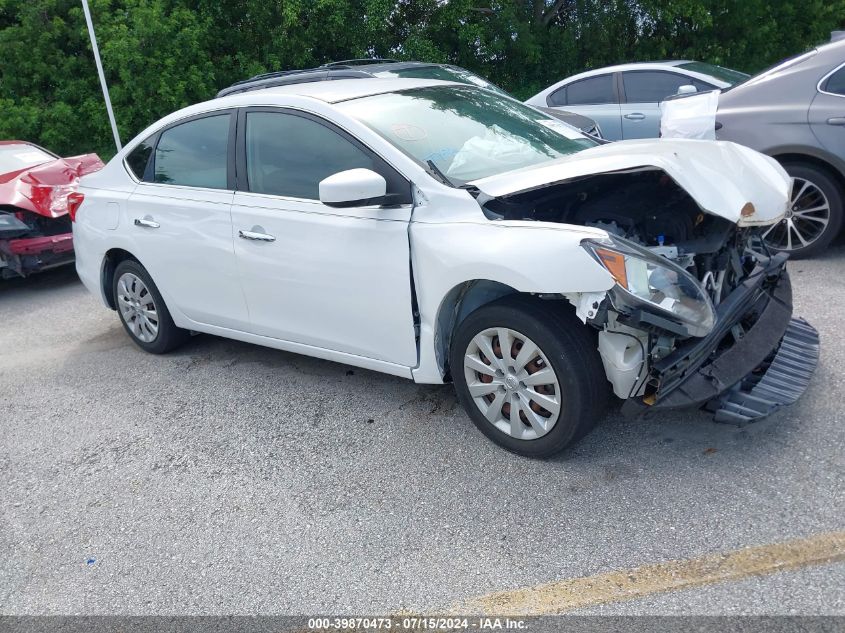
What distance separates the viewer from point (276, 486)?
3.66 meters

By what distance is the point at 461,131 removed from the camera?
13.8 feet

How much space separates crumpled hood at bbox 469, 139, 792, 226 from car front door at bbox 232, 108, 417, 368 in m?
0.57

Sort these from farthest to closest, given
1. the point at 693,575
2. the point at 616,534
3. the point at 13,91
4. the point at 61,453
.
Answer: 1. the point at 13,91
2. the point at 61,453
3. the point at 616,534
4. the point at 693,575

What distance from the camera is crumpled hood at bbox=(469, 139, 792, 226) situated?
3400mm

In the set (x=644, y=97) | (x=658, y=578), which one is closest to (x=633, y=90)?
(x=644, y=97)

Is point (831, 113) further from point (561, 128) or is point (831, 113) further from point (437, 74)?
point (437, 74)

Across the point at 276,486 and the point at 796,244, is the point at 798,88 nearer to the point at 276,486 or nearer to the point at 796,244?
the point at 796,244

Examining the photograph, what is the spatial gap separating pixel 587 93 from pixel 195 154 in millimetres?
6270

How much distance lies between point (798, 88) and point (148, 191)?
4.83 metres

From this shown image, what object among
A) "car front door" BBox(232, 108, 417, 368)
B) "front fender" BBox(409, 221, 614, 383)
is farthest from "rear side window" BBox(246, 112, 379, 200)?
"front fender" BBox(409, 221, 614, 383)

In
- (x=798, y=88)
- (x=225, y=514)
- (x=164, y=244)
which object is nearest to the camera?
(x=225, y=514)

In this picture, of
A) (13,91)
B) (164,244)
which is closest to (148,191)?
(164,244)

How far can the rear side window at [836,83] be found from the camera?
574 cm

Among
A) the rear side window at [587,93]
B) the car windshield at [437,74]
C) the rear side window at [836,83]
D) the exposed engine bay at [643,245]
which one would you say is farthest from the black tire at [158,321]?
the rear side window at [587,93]
